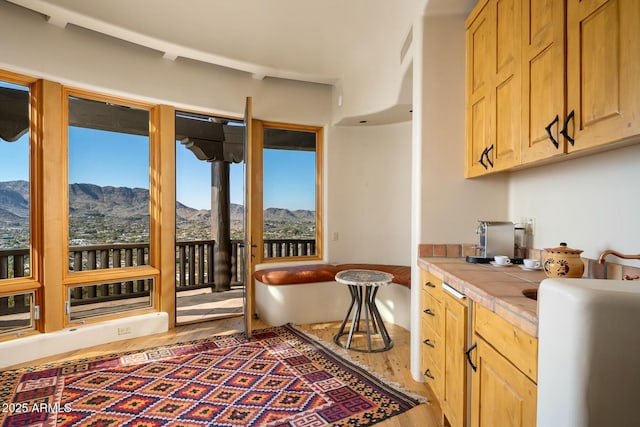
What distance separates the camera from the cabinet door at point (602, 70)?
1.11m

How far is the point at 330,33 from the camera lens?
10.1ft

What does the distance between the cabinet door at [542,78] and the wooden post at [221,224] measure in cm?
459

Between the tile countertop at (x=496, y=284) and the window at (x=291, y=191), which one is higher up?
the window at (x=291, y=191)

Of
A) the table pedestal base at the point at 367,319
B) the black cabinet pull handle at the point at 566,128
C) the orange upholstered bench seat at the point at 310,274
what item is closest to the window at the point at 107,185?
the orange upholstered bench seat at the point at 310,274

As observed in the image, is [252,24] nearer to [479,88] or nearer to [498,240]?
[479,88]

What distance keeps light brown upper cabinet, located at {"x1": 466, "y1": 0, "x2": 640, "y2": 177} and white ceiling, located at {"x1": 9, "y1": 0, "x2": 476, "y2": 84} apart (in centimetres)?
75

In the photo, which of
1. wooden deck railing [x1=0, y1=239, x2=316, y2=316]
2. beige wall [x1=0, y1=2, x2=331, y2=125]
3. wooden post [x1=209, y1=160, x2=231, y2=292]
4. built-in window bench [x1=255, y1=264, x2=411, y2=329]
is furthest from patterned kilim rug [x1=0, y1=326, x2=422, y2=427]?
wooden post [x1=209, y1=160, x2=231, y2=292]

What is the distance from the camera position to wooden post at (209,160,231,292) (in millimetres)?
5625

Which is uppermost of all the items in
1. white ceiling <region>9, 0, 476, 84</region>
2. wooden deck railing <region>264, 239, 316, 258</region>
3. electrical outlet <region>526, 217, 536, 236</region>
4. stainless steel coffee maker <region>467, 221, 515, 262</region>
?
white ceiling <region>9, 0, 476, 84</region>

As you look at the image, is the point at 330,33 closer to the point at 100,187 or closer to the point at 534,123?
the point at 534,123

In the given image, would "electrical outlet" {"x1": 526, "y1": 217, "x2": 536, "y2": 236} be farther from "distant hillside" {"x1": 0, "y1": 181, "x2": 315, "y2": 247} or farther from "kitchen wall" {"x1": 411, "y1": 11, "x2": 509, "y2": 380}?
"distant hillside" {"x1": 0, "y1": 181, "x2": 315, "y2": 247}

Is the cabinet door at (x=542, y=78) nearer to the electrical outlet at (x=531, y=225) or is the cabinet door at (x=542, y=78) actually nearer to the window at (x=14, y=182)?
the electrical outlet at (x=531, y=225)

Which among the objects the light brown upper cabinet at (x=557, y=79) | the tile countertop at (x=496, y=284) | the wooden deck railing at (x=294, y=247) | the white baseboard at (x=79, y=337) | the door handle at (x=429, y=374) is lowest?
the white baseboard at (x=79, y=337)

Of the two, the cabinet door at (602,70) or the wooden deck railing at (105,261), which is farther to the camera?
the wooden deck railing at (105,261)
